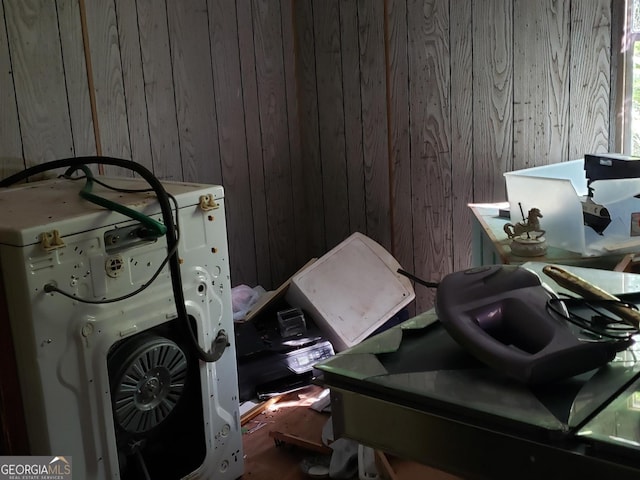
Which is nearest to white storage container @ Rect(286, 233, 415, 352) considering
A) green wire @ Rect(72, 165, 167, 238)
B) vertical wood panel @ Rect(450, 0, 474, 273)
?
vertical wood panel @ Rect(450, 0, 474, 273)

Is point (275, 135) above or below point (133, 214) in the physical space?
above

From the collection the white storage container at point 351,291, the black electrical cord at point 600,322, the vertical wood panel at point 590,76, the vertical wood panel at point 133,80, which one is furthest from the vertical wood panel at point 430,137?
the black electrical cord at point 600,322

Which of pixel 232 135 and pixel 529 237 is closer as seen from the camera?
pixel 529 237

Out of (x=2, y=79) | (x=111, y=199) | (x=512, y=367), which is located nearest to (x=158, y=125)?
(x=2, y=79)

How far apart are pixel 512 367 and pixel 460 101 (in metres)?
2.44

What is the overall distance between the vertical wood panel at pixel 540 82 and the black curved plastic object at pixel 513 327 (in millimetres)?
2147

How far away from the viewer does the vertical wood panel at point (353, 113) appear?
11.0 ft

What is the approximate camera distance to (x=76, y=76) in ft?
8.32

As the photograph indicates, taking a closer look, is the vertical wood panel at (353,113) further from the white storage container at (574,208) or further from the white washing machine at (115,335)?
the white washing machine at (115,335)

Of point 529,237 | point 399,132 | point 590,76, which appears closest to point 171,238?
point 529,237

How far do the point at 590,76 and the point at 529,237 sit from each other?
1.11 m

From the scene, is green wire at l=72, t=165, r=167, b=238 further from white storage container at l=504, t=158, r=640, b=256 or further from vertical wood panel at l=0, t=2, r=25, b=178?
white storage container at l=504, t=158, r=640, b=256

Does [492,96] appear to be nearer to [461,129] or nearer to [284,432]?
[461,129]

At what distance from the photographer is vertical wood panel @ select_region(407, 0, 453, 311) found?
312 centimetres
